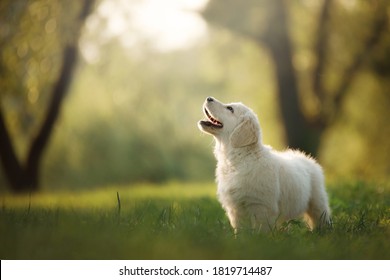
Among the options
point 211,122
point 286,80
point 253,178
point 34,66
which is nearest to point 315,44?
point 286,80

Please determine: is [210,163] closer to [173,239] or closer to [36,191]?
[36,191]

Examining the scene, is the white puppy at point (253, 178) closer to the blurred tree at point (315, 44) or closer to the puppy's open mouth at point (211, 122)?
the puppy's open mouth at point (211, 122)

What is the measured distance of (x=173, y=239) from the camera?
484cm

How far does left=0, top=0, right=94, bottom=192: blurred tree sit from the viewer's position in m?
15.1

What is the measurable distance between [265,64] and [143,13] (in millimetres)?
6546

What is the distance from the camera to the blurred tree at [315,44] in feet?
57.3

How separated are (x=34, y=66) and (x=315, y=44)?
8.93 m

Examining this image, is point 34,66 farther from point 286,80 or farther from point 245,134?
point 245,134

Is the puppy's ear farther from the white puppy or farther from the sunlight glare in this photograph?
the sunlight glare

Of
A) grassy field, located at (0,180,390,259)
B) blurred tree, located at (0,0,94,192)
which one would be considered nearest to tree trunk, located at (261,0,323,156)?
blurred tree, located at (0,0,94,192)

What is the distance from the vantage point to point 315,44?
62.6 feet

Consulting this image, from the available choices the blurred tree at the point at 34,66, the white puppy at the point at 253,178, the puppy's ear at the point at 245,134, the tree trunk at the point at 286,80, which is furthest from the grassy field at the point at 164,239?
the tree trunk at the point at 286,80

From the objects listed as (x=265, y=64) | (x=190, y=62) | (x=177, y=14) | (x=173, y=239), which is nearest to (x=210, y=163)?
(x=190, y=62)

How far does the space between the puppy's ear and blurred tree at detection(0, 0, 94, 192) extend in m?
9.70
